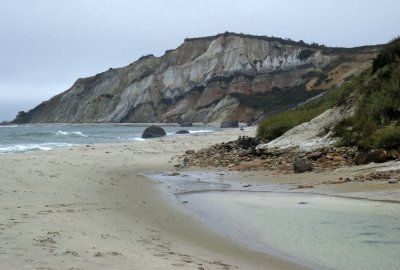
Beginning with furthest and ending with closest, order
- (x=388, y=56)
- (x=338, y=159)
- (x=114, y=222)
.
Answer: (x=388, y=56) < (x=338, y=159) < (x=114, y=222)

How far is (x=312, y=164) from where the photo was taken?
12438 mm

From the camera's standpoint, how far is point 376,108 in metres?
14.0

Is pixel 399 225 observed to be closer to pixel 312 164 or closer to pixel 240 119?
pixel 312 164

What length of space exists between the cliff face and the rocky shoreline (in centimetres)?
5305

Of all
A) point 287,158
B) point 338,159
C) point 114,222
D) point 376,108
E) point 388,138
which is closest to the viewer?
point 114,222

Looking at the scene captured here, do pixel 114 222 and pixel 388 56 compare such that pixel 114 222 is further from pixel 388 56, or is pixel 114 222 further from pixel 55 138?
pixel 55 138

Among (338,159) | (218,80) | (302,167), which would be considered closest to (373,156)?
(338,159)

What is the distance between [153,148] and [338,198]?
54.7ft

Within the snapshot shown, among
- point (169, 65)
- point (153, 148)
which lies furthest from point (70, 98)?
point (153, 148)

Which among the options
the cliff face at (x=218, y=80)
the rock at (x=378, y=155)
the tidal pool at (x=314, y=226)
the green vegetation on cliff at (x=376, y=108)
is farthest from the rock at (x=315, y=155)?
the cliff face at (x=218, y=80)

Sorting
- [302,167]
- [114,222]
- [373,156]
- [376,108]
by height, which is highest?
[376,108]

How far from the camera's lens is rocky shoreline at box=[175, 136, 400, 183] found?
10.9m

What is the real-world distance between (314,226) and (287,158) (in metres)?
7.84

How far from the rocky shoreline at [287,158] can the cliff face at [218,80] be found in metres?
53.0
